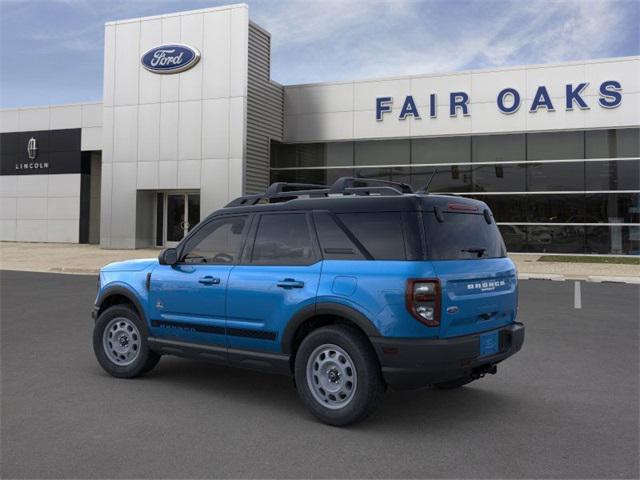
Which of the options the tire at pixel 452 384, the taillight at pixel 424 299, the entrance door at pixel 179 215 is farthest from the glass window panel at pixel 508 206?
the taillight at pixel 424 299

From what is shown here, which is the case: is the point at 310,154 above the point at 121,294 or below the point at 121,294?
above

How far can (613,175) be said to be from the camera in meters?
22.5

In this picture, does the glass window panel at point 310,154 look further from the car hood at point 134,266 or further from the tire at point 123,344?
the tire at point 123,344

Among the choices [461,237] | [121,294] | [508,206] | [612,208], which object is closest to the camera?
[461,237]

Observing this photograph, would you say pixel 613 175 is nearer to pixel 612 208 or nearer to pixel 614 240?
pixel 612 208

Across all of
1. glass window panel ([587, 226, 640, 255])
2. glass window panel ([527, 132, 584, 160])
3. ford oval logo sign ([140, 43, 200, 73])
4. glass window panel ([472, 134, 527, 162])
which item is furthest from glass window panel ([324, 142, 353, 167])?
glass window panel ([587, 226, 640, 255])

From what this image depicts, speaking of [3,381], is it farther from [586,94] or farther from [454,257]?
[586,94]

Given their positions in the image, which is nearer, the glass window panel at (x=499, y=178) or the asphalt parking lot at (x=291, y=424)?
the asphalt parking lot at (x=291, y=424)

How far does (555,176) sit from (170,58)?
1610 centimetres

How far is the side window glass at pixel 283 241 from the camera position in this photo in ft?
16.2

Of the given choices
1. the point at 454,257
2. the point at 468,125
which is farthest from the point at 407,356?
the point at 468,125

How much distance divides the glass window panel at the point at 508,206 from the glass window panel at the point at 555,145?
169 centimetres

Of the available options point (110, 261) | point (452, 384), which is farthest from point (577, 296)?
point (110, 261)

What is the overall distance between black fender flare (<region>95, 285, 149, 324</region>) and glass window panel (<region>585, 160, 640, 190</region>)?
2070 cm
